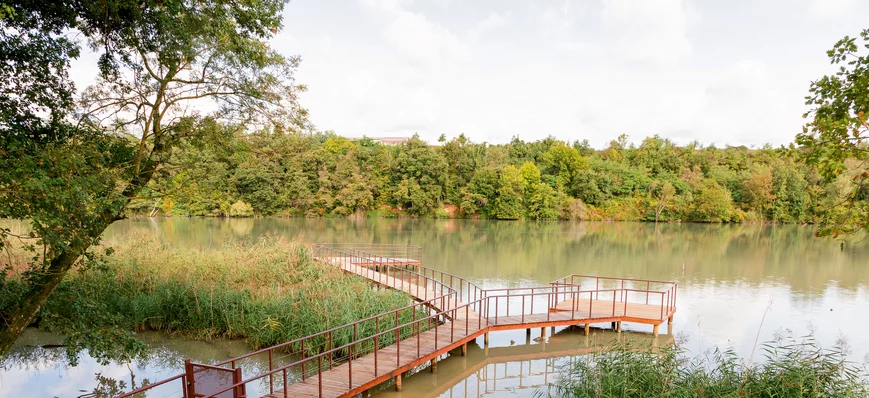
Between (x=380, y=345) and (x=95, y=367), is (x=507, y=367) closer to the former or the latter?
(x=380, y=345)

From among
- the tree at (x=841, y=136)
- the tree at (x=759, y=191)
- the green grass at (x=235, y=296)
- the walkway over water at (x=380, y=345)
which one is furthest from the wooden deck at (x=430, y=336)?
the tree at (x=759, y=191)

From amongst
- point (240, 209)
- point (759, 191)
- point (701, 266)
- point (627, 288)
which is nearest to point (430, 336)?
point (627, 288)

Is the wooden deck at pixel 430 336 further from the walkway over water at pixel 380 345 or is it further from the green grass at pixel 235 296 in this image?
the green grass at pixel 235 296

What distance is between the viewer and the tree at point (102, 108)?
5.60m

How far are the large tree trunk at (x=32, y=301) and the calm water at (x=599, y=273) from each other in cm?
275

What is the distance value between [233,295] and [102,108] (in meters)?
5.82

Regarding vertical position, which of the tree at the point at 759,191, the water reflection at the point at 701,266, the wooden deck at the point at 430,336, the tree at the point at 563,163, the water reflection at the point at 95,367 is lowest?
the water reflection at the point at 95,367

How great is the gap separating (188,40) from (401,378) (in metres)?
7.26

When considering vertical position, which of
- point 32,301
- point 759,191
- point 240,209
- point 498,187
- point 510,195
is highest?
point 759,191

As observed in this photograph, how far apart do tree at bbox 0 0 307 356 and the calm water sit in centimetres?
410

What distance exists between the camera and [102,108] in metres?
8.68

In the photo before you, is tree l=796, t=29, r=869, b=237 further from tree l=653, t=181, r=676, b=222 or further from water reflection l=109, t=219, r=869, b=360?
tree l=653, t=181, r=676, b=222

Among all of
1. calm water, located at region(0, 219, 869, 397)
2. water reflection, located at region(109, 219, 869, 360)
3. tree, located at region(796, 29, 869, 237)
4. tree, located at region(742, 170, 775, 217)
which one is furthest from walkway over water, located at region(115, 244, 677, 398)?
tree, located at region(742, 170, 775, 217)

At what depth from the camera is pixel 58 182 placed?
5312 mm
